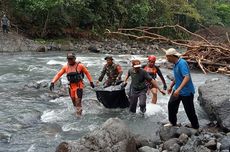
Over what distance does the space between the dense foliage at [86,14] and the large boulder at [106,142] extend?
72.2 ft

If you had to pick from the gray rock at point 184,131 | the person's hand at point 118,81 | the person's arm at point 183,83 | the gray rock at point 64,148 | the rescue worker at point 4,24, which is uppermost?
the rescue worker at point 4,24

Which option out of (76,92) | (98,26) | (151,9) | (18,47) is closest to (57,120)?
(76,92)

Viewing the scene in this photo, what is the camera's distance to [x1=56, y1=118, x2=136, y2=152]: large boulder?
20.5ft

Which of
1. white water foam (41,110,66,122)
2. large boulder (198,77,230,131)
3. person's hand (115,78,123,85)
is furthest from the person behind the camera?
person's hand (115,78,123,85)

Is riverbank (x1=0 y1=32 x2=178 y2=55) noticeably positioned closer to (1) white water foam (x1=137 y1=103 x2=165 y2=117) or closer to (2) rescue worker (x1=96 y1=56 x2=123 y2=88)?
(2) rescue worker (x1=96 y1=56 x2=123 y2=88)

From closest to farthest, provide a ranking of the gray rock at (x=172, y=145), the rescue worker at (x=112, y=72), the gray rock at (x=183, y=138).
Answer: the gray rock at (x=172, y=145)
the gray rock at (x=183, y=138)
the rescue worker at (x=112, y=72)

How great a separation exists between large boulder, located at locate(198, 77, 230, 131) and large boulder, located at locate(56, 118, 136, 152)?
2.40m

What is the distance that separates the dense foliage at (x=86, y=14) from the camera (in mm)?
29438

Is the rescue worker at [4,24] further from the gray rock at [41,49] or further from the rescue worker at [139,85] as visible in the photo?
the rescue worker at [139,85]

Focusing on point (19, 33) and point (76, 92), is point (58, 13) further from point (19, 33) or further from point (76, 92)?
point (76, 92)

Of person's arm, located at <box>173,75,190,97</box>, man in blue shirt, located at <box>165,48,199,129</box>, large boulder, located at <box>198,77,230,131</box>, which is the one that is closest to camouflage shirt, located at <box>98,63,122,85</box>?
large boulder, located at <box>198,77,230,131</box>

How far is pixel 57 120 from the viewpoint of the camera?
9.45 meters

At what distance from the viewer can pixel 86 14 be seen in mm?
32000

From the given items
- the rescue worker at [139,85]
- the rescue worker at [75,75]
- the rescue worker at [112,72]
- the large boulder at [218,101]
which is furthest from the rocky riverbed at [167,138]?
the rescue worker at [112,72]
